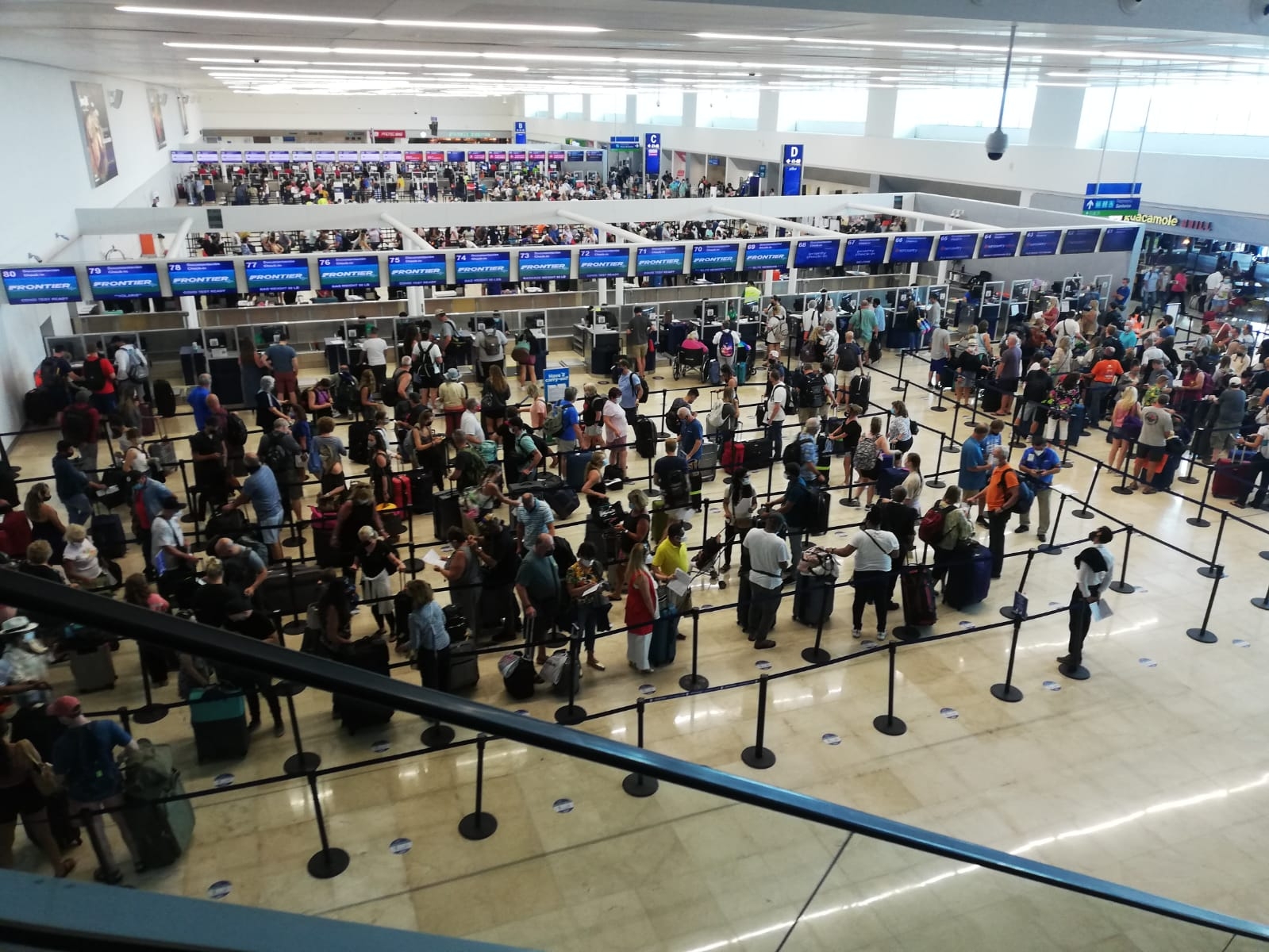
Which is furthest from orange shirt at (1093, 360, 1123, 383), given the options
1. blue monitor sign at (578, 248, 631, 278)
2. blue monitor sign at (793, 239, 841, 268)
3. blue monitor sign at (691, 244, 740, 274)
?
blue monitor sign at (578, 248, 631, 278)

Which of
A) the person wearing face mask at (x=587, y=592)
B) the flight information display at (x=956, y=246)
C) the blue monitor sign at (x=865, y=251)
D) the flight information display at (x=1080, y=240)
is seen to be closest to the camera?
the person wearing face mask at (x=587, y=592)

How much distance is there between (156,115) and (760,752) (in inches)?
1353

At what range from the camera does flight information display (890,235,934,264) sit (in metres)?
19.1

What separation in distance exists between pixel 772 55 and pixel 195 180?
33220mm

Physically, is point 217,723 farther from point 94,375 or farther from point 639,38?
point 94,375

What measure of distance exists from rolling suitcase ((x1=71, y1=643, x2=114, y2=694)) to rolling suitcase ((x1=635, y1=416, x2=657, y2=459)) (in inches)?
385

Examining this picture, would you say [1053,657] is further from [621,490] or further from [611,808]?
[611,808]

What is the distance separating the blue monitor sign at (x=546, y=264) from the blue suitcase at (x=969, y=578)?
35.0ft

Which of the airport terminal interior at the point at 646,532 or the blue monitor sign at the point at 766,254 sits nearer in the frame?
the airport terminal interior at the point at 646,532

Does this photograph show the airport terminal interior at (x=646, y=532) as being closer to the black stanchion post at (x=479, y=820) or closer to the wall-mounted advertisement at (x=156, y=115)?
the black stanchion post at (x=479, y=820)

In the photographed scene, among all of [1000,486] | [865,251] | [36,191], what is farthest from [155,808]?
[865,251]

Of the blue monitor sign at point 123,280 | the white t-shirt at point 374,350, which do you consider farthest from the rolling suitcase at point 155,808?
the blue monitor sign at point 123,280

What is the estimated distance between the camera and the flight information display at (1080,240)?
20.2 meters

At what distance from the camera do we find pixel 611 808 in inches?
91.3
